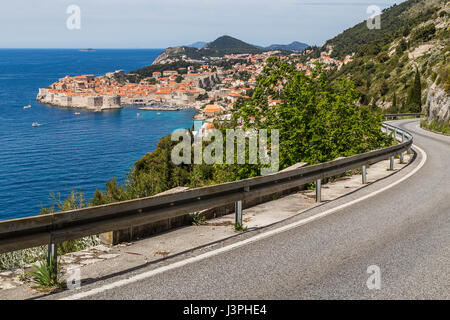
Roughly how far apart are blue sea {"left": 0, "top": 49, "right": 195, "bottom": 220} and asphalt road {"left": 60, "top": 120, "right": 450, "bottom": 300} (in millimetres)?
44938

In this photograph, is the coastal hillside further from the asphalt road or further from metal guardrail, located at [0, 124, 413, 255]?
metal guardrail, located at [0, 124, 413, 255]

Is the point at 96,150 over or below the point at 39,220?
below

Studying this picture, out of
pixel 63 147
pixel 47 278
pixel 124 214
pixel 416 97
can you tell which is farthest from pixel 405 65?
pixel 47 278

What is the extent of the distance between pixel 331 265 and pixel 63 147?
350ft

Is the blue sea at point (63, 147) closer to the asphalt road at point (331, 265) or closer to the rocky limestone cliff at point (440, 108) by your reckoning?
the rocky limestone cliff at point (440, 108)

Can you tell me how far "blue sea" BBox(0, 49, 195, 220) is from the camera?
68.7m

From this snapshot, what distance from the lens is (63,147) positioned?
104062mm

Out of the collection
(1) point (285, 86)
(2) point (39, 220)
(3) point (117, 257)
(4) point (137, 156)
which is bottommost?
(4) point (137, 156)

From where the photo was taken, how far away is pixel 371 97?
91.5 m

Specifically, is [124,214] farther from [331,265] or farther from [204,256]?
[331,265]

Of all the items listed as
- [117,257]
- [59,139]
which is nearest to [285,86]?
[117,257]

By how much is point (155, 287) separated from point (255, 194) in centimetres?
341
